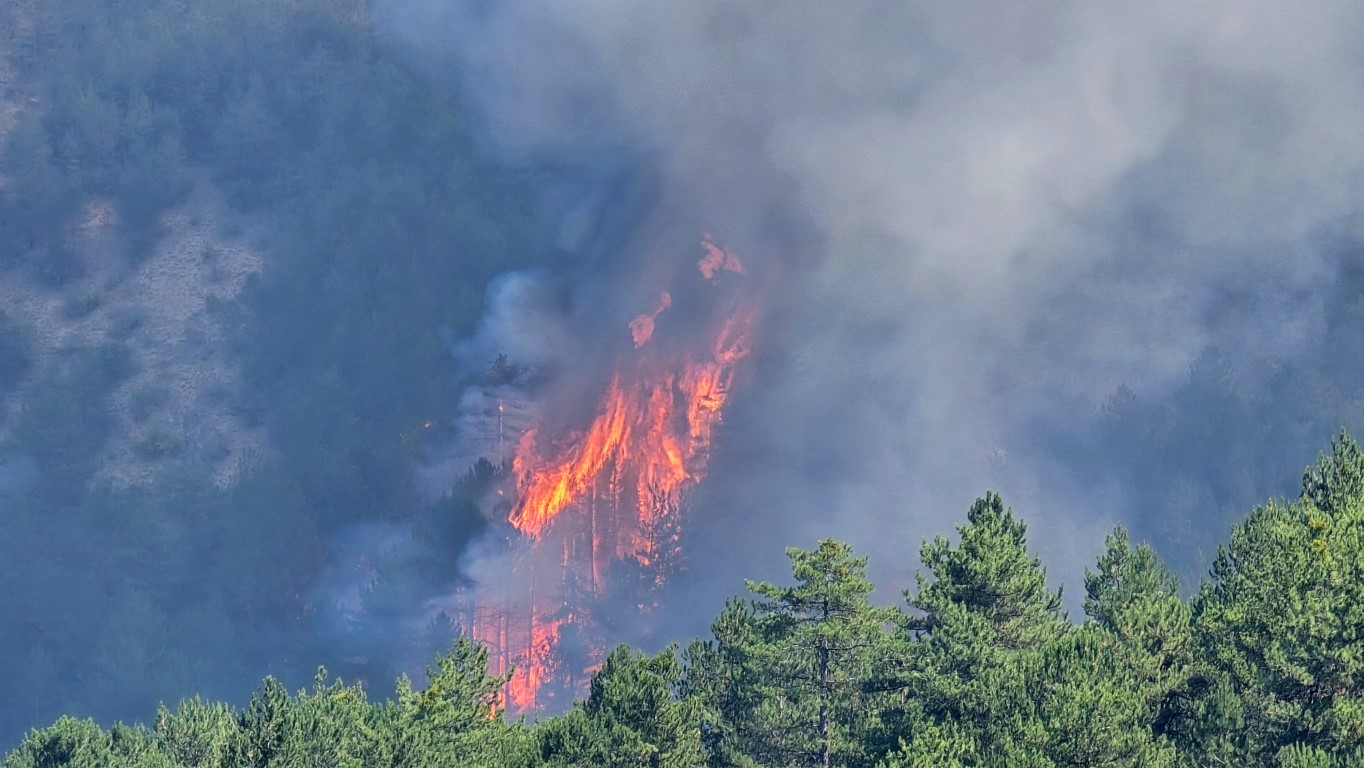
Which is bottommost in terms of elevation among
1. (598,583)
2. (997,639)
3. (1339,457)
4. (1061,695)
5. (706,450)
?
(1061,695)

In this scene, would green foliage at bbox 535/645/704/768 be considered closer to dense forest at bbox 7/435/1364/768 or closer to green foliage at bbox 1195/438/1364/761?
dense forest at bbox 7/435/1364/768

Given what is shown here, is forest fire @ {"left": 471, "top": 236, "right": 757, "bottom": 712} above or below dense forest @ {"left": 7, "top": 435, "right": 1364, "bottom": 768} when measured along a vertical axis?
above

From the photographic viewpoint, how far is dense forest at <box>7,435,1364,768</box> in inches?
2682

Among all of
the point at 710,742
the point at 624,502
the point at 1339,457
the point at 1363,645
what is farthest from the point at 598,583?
the point at 1363,645

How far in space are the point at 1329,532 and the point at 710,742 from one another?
2904cm

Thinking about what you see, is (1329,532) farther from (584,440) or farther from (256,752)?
(584,440)

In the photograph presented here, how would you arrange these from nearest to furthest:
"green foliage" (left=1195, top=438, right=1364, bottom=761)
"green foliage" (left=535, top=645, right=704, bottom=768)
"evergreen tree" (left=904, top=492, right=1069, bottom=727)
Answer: "green foliage" (left=1195, top=438, right=1364, bottom=761) < "green foliage" (left=535, top=645, right=704, bottom=768) < "evergreen tree" (left=904, top=492, right=1069, bottom=727)

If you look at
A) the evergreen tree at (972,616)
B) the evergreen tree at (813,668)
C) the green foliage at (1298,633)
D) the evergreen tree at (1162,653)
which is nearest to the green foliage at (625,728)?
the evergreen tree at (813,668)

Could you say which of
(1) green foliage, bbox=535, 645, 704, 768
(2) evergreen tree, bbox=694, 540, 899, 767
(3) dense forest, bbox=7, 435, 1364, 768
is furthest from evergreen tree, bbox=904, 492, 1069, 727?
(1) green foliage, bbox=535, 645, 704, 768

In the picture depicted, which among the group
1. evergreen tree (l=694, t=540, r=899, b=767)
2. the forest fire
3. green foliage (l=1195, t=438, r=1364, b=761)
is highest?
the forest fire

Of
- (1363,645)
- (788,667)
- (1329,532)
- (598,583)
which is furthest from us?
(598,583)

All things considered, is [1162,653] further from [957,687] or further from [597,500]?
[597,500]

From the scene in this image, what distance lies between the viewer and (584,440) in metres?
160

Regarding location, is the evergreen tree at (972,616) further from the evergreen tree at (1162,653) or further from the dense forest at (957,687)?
the evergreen tree at (1162,653)
